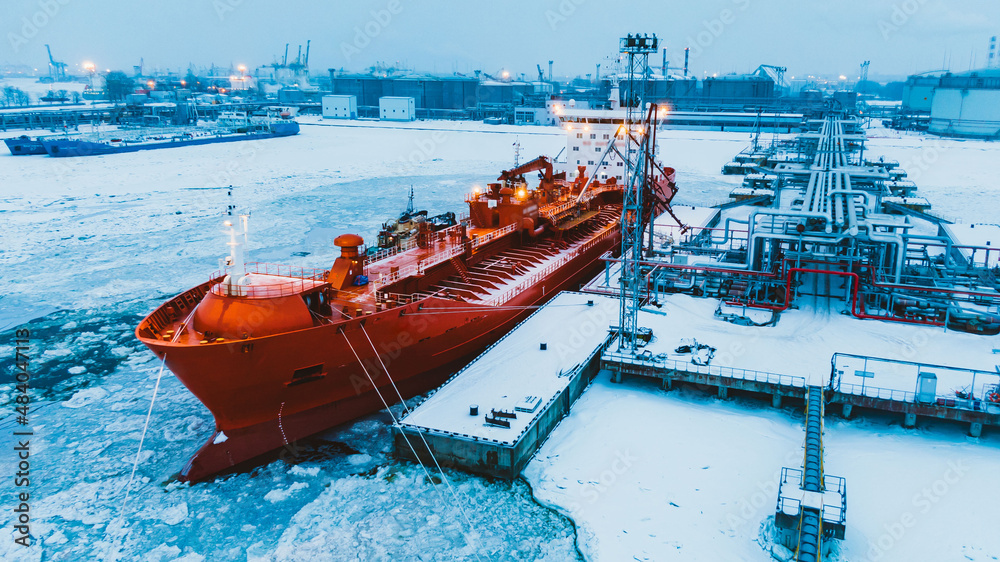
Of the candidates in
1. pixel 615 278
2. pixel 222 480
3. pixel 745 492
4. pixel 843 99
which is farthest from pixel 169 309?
pixel 843 99

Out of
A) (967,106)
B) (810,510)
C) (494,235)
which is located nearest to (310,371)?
(810,510)

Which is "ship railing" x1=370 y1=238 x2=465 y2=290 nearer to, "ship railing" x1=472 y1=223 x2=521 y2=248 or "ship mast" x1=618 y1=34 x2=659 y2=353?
"ship railing" x1=472 y1=223 x2=521 y2=248

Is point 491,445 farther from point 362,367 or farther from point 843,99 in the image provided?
point 843,99

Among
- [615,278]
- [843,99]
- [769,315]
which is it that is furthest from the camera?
[843,99]

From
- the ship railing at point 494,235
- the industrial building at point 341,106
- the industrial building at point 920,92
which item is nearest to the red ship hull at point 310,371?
the ship railing at point 494,235

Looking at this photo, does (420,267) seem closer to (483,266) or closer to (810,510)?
(483,266)
